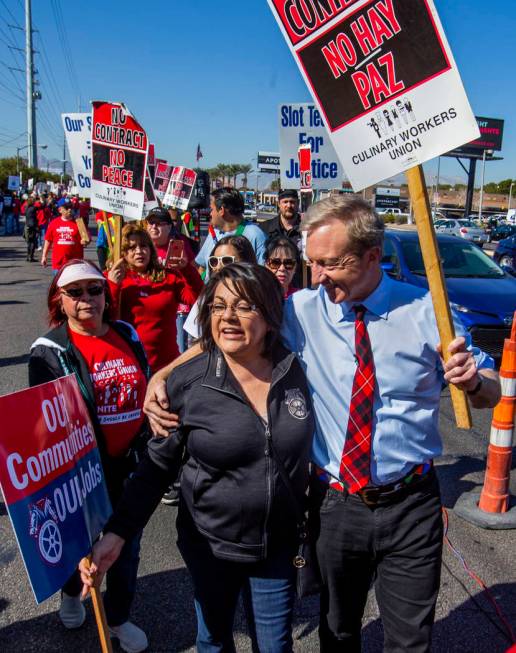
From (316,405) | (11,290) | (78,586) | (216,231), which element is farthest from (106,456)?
(11,290)

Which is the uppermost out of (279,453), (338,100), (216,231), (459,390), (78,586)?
(338,100)

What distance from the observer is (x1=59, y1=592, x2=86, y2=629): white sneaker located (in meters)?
3.10

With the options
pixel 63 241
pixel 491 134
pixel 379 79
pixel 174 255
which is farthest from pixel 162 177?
pixel 491 134

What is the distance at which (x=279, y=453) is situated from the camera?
2117 millimetres

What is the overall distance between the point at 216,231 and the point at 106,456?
3.50 meters

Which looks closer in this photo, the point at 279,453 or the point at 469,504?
the point at 279,453

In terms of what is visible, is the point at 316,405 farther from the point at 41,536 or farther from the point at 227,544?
the point at 41,536

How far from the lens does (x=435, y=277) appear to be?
6.66 ft

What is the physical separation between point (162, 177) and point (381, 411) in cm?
1285

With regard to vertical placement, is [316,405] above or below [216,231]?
below

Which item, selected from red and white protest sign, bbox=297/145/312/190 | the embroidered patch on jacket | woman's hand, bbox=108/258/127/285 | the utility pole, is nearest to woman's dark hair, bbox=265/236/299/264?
woman's hand, bbox=108/258/127/285

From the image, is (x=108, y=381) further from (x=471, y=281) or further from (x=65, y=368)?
(x=471, y=281)

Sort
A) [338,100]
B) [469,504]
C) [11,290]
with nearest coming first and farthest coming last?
[338,100] < [469,504] < [11,290]

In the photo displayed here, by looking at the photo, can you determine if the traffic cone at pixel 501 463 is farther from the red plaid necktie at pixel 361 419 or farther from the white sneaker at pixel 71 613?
the white sneaker at pixel 71 613
